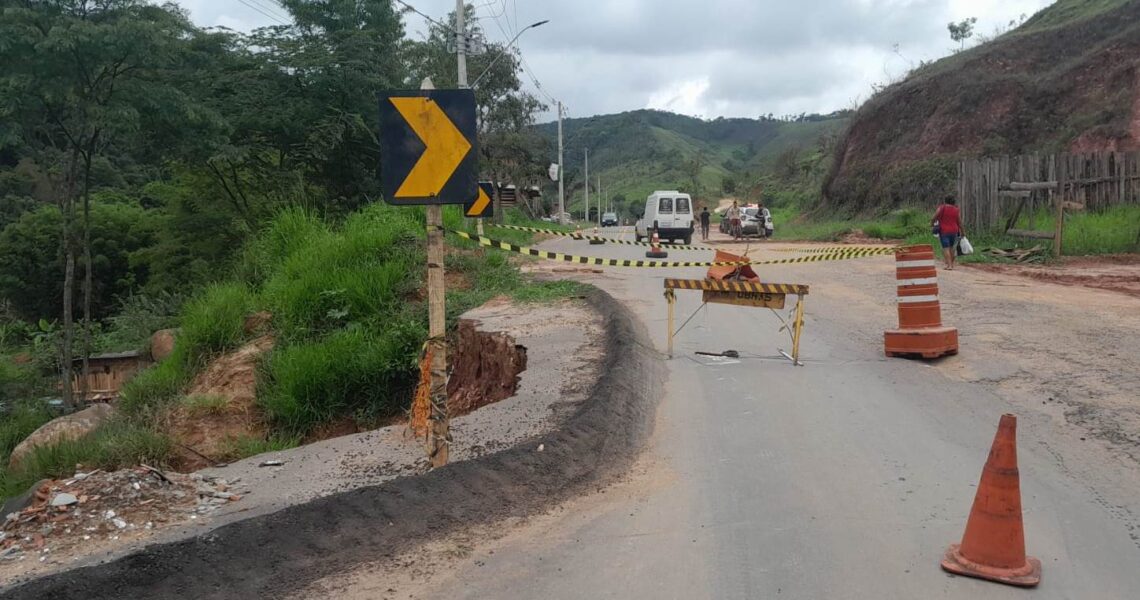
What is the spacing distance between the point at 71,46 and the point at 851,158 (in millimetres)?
33342

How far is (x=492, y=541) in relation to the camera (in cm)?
430

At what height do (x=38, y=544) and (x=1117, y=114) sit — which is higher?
(x=1117, y=114)

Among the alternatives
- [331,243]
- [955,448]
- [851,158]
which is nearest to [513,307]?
[331,243]

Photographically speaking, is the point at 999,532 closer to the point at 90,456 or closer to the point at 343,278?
the point at 90,456

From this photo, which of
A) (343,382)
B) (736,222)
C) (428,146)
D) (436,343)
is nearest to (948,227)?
(343,382)

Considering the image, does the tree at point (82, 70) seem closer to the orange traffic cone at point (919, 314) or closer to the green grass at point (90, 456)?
the green grass at point (90, 456)

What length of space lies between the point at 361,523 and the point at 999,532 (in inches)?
125

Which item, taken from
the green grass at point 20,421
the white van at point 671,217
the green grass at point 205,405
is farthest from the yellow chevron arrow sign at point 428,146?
the white van at point 671,217

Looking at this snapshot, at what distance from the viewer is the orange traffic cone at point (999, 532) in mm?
3768

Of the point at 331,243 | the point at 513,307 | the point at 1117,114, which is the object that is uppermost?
the point at 1117,114

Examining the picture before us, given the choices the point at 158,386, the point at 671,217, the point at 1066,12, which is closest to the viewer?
the point at 158,386

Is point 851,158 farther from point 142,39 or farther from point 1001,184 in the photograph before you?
point 142,39

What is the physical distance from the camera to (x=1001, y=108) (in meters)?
32.4

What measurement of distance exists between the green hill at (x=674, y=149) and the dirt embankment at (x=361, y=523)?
79.4 m
